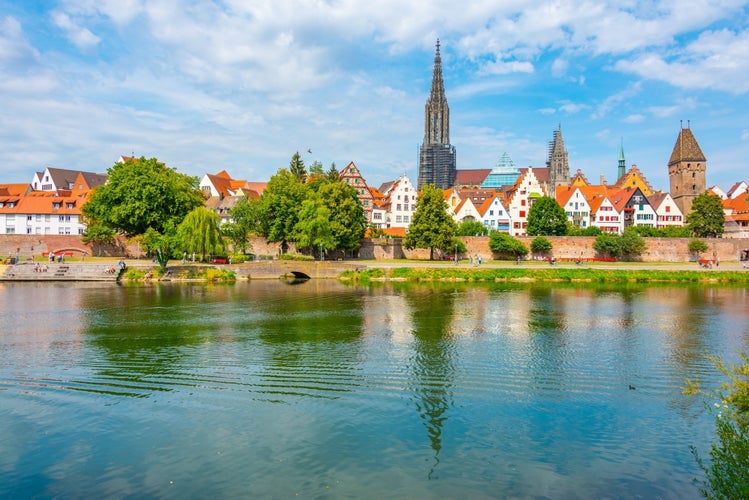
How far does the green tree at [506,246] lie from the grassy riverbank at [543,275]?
16.0 meters

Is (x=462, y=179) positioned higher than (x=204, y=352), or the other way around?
(x=462, y=179)

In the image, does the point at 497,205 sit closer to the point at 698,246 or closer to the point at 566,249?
the point at 566,249

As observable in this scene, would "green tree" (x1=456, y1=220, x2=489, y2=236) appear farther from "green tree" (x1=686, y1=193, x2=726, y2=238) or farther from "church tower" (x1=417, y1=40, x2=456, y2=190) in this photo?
"church tower" (x1=417, y1=40, x2=456, y2=190)

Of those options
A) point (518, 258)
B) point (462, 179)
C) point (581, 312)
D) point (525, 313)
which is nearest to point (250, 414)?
point (525, 313)

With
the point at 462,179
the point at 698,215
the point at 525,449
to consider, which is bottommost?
the point at 525,449

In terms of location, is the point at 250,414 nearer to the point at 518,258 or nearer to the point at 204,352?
the point at 204,352

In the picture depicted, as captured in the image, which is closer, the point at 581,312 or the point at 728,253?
the point at 581,312

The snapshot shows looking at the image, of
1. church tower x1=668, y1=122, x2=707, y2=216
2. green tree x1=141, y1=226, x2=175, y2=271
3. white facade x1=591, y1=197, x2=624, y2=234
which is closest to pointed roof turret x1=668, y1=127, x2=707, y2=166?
church tower x1=668, y1=122, x2=707, y2=216

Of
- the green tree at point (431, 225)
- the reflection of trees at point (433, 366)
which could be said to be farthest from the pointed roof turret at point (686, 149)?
the reflection of trees at point (433, 366)

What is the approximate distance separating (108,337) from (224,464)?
47.3 ft

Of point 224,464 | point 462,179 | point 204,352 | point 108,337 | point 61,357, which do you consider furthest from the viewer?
point 462,179

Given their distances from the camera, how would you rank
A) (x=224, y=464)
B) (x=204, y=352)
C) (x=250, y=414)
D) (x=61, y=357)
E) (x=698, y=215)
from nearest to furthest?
(x=224, y=464) < (x=250, y=414) < (x=61, y=357) < (x=204, y=352) < (x=698, y=215)

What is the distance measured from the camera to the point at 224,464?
34.4 feet

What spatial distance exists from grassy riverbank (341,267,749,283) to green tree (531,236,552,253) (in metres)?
16.9
